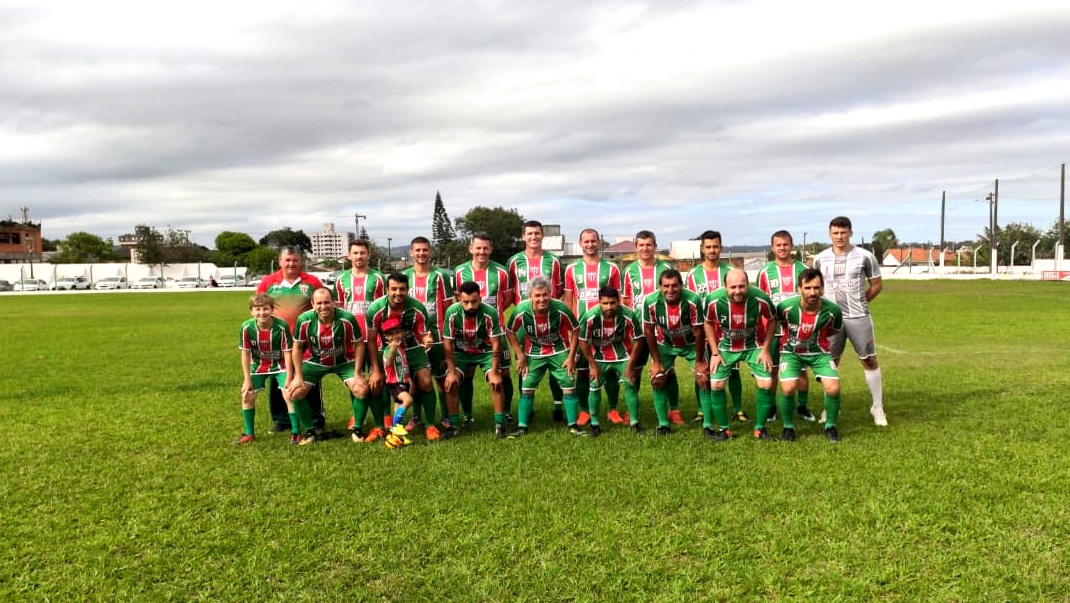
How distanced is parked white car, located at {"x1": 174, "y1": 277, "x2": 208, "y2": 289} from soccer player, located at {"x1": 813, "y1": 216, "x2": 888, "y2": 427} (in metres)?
53.9

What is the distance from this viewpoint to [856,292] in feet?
20.0

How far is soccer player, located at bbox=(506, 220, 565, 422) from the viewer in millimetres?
6547

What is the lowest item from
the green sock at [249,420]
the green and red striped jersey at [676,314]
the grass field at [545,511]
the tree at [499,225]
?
the grass field at [545,511]

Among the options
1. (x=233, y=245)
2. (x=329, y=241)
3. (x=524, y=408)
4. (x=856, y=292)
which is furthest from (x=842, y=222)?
→ (x=329, y=241)

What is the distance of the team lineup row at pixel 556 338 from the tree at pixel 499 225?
200 ft

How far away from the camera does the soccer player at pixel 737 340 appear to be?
556 centimetres

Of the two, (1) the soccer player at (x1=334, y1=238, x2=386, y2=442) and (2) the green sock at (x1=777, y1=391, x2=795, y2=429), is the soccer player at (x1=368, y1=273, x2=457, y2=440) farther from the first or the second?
(2) the green sock at (x1=777, y1=391, x2=795, y2=429)

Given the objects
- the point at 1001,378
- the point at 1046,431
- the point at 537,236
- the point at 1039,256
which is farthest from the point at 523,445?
the point at 1039,256

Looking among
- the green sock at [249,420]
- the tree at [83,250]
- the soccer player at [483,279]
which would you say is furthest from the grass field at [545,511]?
the tree at [83,250]

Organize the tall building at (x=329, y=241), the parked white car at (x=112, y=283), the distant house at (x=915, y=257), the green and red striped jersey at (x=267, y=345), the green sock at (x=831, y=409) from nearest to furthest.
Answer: the green sock at (x=831, y=409) → the green and red striped jersey at (x=267, y=345) → the parked white car at (x=112, y=283) → the distant house at (x=915, y=257) → the tall building at (x=329, y=241)

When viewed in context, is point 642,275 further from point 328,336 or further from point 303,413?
point 303,413

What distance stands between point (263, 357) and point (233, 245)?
3860 inches

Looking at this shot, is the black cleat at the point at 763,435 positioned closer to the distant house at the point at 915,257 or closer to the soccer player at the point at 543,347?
the soccer player at the point at 543,347

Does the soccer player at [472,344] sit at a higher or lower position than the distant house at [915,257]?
lower
